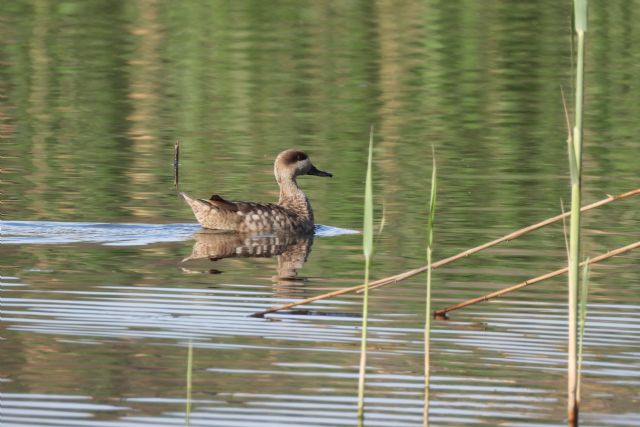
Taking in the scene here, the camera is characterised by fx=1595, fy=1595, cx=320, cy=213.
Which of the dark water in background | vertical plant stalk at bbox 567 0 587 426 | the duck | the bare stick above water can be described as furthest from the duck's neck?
vertical plant stalk at bbox 567 0 587 426

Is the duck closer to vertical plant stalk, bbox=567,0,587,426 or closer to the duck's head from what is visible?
the duck's head

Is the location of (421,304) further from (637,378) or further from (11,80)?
(11,80)

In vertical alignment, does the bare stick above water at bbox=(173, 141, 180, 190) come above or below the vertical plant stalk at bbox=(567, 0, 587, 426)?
below

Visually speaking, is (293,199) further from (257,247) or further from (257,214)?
(257,247)

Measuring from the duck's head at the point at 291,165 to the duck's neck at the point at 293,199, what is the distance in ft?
0.20

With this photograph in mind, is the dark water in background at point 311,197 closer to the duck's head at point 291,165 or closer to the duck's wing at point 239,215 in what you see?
the duck's wing at point 239,215

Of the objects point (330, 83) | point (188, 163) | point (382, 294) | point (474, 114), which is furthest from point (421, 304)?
point (330, 83)

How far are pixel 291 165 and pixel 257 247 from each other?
6.64ft

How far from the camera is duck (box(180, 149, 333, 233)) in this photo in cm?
1439

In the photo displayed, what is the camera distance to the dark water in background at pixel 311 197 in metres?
8.19

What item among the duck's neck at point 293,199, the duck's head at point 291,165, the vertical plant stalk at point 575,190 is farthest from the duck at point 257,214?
the vertical plant stalk at point 575,190

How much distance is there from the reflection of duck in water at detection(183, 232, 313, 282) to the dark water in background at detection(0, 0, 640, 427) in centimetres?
16

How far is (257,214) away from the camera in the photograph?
1466cm

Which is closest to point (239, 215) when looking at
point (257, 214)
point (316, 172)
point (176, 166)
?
Answer: point (257, 214)
